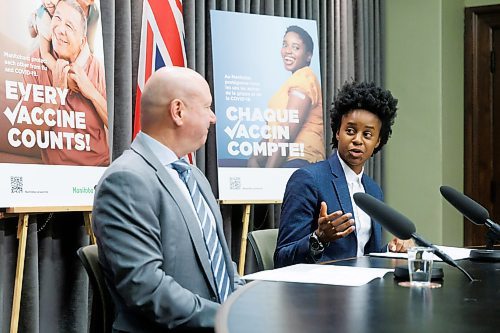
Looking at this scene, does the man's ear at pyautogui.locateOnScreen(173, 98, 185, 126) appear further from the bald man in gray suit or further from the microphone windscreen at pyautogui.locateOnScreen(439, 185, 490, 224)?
the microphone windscreen at pyautogui.locateOnScreen(439, 185, 490, 224)

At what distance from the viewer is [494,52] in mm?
5492

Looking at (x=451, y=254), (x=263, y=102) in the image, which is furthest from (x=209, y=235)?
(x=263, y=102)

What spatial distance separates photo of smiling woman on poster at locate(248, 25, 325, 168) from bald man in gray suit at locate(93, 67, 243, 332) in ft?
6.39

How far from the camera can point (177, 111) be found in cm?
220

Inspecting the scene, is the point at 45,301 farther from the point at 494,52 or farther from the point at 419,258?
the point at 494,52

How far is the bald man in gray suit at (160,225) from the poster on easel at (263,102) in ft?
5.51

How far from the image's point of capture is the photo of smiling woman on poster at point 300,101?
13.9 ft

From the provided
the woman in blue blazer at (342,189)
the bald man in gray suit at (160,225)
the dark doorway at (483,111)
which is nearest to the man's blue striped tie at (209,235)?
the bald man in gray suit at (160,225)

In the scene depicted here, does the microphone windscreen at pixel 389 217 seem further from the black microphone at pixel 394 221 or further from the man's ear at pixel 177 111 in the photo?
the man's ear at pixel 177 111

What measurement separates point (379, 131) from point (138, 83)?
1.25 m

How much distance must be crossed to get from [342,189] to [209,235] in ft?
2.75

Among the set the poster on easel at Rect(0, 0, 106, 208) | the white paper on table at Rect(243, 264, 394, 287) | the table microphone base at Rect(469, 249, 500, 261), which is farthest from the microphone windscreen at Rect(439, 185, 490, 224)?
the poster on easel at Rect(0, 0, 106, 208)

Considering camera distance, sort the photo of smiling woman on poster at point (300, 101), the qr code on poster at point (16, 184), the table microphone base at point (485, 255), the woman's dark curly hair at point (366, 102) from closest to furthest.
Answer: the table microphone base at point (485, 255) → the qr code on poster at point (16, 184) → the woman's dark curly hair at point (366, 102) → the photo of smiling woman on poster at point (300, 101)

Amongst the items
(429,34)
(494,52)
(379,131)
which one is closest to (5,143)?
(379,131)
